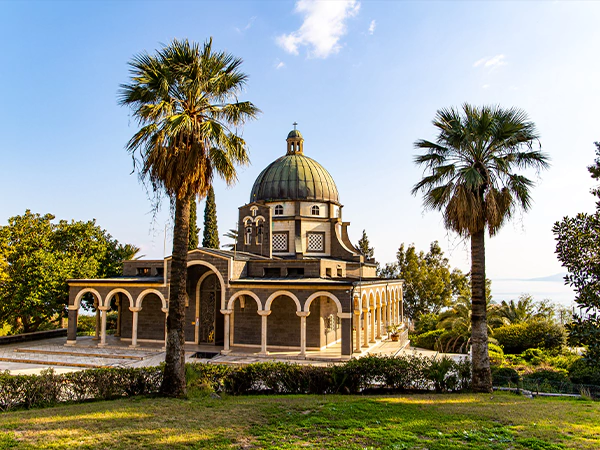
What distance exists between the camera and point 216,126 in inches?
521

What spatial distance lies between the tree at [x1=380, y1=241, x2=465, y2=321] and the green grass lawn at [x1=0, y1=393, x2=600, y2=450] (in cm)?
3109

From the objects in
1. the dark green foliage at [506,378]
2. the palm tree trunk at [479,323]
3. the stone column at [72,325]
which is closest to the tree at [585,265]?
the palm tree trunk at [479,323]

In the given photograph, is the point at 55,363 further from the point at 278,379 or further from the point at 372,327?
the point at 372,327

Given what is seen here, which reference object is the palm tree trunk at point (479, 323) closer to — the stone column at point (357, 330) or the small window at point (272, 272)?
the stone column at point (357, 330)

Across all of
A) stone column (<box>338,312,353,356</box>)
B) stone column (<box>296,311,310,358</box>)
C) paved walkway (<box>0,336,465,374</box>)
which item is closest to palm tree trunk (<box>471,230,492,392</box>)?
paved walkway (<box>0,336,465,374</box>)

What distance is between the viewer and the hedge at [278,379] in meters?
12.2

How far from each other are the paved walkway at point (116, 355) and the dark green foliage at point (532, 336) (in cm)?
312

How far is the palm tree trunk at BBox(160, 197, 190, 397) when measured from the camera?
12.1 meters

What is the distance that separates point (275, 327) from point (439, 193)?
1404 centimetres

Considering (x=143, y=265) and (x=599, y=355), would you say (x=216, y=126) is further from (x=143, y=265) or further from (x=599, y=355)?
(x=143, y=265)

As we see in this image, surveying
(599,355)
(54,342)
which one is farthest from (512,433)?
(54,342)

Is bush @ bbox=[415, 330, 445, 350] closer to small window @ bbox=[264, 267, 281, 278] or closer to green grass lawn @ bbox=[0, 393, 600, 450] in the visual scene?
small window @ bbox=[264, 267, 281, 278]

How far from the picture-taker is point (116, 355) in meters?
23.6

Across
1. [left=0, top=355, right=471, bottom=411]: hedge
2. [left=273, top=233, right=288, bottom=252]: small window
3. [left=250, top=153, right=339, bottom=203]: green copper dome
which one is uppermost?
[left=250, top=153, right=339, bottom=203]: green copper dome
